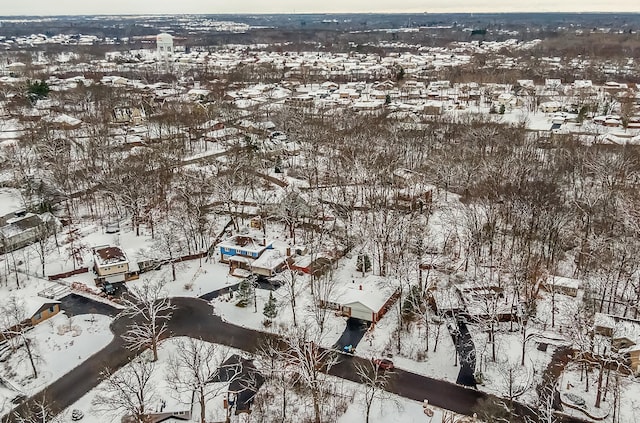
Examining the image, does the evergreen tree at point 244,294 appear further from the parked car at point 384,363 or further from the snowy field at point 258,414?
the parked car at point 384,363

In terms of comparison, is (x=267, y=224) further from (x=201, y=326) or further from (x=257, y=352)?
(x=257, y=352)

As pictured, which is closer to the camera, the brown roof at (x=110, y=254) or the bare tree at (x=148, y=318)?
the bare tree at (x=148, y=318)

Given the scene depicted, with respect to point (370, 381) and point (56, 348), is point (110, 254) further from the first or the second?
point (370, 381)

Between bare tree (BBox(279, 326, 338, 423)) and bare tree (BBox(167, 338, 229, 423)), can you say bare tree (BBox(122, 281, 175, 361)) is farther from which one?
bare tree (BBox(279, 326, 338, 423))

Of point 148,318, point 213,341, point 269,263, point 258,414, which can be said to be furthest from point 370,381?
point 269,263

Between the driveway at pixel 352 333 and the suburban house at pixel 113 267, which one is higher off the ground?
the suburban house at pixel 113 267

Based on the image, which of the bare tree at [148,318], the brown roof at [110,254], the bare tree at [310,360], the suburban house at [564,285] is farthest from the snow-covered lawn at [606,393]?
the brown roof at [110,254]

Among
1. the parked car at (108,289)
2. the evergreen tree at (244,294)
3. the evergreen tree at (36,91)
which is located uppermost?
the evergreen tree at (36,91)
